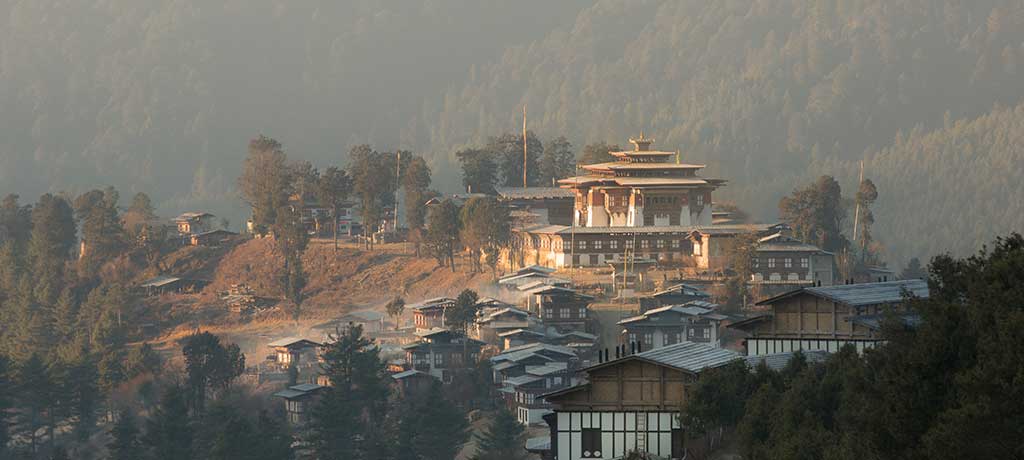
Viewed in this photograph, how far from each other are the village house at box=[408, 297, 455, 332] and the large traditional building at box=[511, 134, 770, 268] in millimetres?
9563

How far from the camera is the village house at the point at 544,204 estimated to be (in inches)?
5226

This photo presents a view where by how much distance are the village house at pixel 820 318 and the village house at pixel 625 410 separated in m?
4.51

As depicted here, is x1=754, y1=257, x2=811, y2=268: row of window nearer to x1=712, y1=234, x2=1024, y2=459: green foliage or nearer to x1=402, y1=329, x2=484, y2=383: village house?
x1=402, y1=329, x2=484, y2=383: village house

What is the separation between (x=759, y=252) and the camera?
11362cm

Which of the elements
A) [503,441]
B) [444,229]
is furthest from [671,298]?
[503,441]

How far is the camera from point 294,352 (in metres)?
113

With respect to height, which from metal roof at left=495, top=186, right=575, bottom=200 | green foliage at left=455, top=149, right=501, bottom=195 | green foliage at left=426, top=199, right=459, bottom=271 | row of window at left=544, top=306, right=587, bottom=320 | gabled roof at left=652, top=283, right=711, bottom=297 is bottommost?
row of window at left=544, top=306, right=587, bottom=320

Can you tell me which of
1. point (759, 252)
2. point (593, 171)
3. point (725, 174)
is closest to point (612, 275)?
point (759, 252)

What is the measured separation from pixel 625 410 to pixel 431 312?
57645 millimetres

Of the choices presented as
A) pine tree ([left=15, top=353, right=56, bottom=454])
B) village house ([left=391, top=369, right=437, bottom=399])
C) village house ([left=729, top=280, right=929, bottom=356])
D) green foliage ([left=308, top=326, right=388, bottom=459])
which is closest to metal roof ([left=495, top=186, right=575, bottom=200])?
green foliage ([left=308, top=326, right=388, bottom=459])

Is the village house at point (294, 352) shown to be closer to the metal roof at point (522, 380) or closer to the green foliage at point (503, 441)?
the metal roof at point (522, 380)

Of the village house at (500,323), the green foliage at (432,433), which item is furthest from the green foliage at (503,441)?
the village house at (500,323)

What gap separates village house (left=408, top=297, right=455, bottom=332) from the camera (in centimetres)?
11294

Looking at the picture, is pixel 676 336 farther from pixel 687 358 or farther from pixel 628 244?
pixel 687 358
